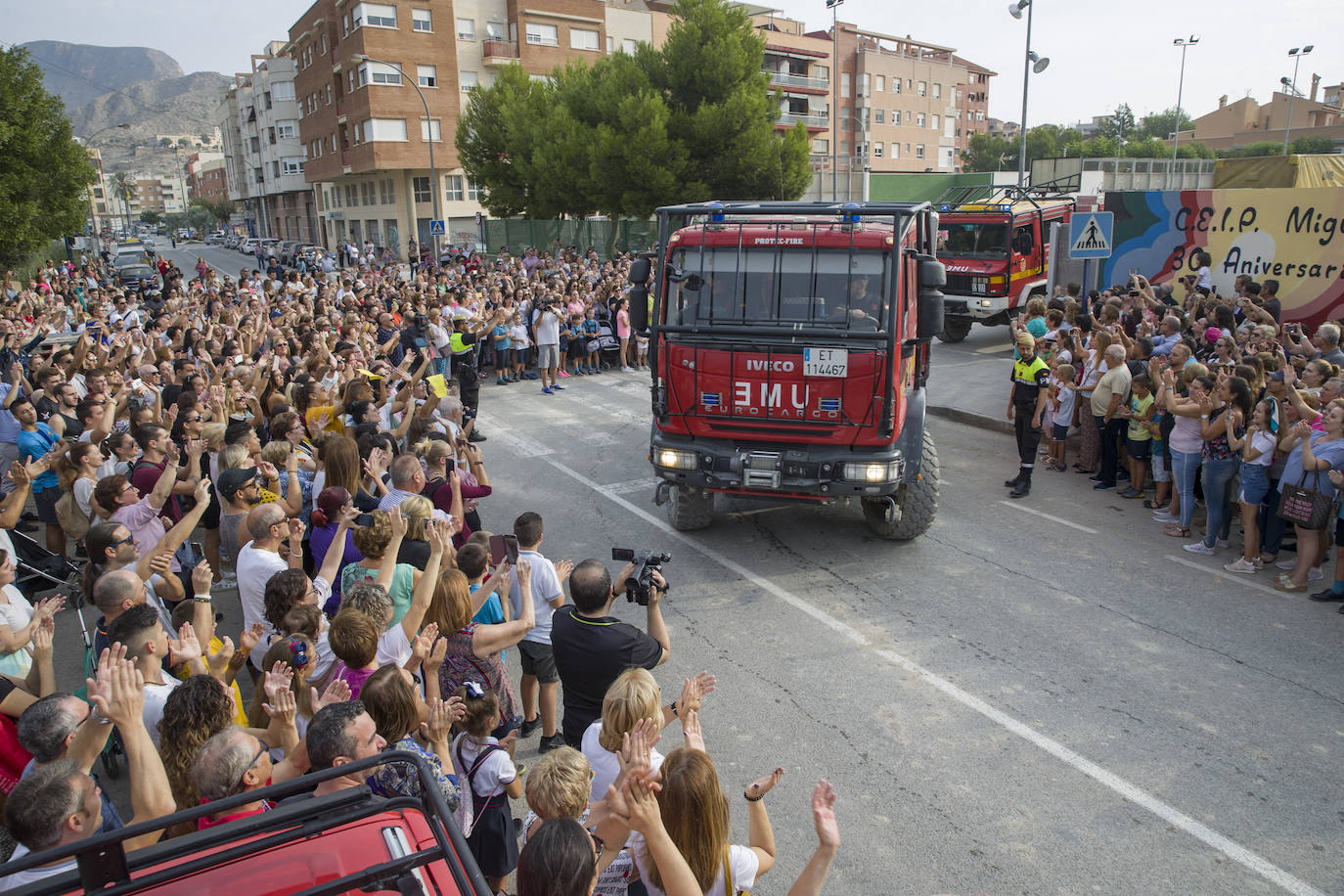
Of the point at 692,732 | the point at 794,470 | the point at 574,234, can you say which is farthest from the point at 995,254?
the point at 574,234

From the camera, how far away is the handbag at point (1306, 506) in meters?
6.81

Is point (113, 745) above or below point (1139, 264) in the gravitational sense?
Answer: below

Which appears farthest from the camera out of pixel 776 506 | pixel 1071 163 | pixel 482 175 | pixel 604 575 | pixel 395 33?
pixel 395 33

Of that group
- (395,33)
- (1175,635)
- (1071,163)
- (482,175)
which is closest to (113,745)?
(1175,635)

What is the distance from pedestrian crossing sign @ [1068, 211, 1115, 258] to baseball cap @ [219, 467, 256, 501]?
10978mm

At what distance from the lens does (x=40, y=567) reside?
6.79 metres

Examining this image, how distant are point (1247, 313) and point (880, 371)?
6.93m

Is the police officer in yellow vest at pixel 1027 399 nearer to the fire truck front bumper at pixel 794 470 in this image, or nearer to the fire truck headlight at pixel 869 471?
the fire truck front bumper at pixel 794 470

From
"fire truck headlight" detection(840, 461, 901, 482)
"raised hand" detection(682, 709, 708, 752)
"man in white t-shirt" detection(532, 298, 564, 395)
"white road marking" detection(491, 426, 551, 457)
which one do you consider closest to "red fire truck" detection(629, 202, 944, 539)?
"fire truck headlight" detection(840, 461, 901, 482)

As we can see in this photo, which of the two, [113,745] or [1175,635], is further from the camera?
[1175,635]

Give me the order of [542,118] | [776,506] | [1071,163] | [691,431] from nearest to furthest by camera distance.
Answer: [691,431], [776,506], [1071,163], [542,118]

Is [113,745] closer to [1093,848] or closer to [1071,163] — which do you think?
[1093,848]

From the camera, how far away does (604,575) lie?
166 inches

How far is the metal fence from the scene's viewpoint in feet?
118
